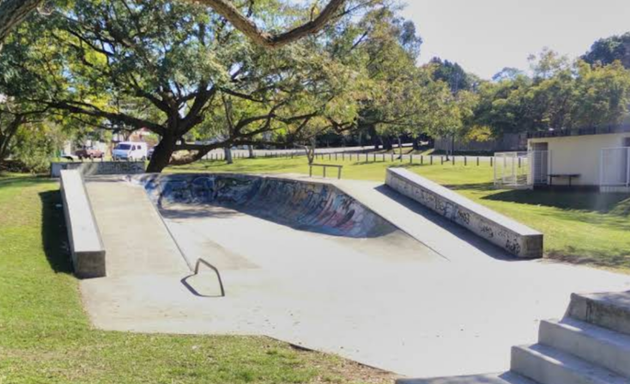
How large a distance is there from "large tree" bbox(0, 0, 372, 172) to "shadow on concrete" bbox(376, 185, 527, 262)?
7.27 m

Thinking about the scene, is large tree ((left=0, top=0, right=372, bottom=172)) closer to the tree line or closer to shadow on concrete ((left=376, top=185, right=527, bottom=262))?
the tree line

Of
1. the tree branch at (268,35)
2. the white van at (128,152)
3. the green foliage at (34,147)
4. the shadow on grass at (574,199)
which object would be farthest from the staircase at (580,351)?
the white van at (128,152)

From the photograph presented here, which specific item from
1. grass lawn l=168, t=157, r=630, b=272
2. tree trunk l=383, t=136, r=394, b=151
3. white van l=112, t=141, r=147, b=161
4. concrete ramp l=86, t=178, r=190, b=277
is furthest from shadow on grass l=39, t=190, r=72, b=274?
tree trunk l=383, t=136, r=394, b=151

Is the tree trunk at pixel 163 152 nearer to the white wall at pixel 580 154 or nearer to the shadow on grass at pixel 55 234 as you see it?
the shadow on grass at pixel 55 234

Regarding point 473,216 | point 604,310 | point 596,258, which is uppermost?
point 604,310

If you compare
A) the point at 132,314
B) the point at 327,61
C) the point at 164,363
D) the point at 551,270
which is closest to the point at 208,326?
the point at 132,314

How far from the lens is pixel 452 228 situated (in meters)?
13.6

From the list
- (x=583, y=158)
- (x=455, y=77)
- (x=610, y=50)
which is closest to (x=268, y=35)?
(x=583, y=158)

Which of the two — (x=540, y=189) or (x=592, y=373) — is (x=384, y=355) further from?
(x=540, y=189)

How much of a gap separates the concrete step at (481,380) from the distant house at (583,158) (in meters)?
20.4

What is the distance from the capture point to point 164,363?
500 cm

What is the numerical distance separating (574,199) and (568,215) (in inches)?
179

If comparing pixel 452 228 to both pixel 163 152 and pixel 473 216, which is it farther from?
pixel 163 152

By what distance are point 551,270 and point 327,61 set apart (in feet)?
46.8
